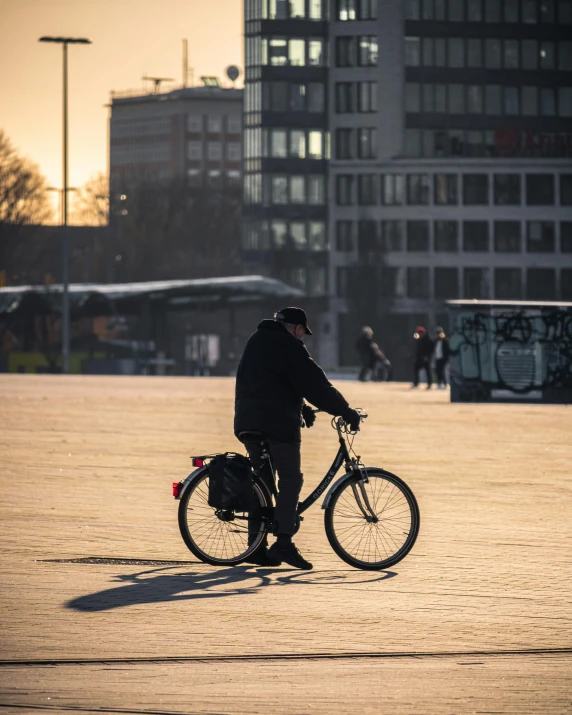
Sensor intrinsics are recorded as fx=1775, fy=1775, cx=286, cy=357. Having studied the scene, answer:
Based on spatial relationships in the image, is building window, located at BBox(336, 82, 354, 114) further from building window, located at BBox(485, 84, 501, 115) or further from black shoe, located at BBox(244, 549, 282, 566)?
black shoe, located at BBox(244, 549, 282, 566)

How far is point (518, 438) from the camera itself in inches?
920

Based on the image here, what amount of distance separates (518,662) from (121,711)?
1908mm

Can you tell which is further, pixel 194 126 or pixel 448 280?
pixel 194 126

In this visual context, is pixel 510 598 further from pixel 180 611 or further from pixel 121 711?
pixel 121 711

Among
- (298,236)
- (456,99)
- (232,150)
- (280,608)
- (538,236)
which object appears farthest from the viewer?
(232,150)

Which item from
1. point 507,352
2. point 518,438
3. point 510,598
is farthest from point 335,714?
point 507,352

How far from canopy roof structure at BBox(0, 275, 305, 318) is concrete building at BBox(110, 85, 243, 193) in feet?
346

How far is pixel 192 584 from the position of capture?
30.9ft

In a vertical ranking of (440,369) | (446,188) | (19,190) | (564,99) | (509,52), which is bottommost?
(440,369)

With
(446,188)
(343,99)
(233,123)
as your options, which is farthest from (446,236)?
(233,123)

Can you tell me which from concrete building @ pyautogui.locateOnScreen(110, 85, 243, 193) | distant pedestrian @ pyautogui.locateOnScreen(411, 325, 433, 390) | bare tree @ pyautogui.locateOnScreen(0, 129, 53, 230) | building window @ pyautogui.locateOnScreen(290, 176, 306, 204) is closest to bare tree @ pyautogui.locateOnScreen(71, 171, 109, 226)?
building window @ pyautogui.locateOnScreen(290, 176, 306, 204)

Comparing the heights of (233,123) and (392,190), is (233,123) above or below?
above

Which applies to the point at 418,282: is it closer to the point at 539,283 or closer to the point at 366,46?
the point at 539,283

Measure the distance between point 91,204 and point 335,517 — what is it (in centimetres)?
11167
